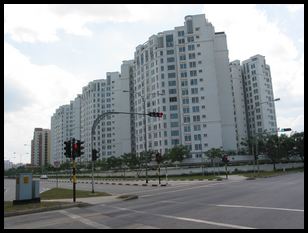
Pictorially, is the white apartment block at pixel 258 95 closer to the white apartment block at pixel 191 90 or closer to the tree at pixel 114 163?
the white apartment block at pixel 191 90

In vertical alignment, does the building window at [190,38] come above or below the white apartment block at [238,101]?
above

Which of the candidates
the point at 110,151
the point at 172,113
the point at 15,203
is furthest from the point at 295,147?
the point at 110,151

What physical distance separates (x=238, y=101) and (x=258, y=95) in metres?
8.35

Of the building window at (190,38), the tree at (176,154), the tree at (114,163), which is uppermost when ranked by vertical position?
the building window at (190,38)

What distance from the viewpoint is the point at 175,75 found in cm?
10544

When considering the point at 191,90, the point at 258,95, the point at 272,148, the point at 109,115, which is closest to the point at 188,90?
the point at 191,90

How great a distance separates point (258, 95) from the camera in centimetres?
13312

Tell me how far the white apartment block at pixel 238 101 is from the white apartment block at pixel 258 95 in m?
3.03

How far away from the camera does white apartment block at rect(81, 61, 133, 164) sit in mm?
131750

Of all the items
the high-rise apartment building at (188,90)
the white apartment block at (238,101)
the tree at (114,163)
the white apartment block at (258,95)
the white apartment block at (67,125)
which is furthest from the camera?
the white apartment block at (67,125)

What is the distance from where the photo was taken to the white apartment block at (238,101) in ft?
415

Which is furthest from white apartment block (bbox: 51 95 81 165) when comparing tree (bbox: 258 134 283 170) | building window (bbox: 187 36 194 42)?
tree (bbox: 258 134 283 170)

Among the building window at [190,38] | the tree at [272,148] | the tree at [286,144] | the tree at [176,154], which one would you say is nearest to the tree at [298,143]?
the tree at [286,144]
